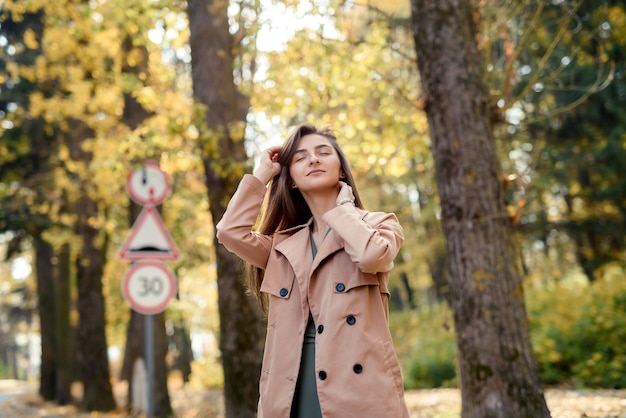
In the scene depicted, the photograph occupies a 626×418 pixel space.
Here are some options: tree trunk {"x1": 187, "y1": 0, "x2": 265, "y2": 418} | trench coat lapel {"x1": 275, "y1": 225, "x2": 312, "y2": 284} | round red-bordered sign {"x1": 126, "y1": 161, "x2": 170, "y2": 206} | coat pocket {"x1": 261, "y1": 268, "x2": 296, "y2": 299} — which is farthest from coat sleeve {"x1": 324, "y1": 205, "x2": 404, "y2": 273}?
round red-bordered sign {"x1": 126, "y1": 161, "x2": 170, "y2": 206}

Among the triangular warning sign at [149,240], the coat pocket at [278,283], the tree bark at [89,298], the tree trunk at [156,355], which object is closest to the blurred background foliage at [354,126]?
the tree bark at [89,298]

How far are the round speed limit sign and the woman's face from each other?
474cm

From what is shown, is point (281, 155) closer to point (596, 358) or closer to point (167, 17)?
point (167, 17)

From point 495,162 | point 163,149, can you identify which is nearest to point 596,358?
point 495,162

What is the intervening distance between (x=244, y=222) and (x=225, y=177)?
4.54 meters

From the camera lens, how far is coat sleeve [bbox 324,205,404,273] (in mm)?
2701

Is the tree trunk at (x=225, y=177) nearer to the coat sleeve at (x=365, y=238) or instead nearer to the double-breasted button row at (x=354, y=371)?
the coat sleeve at (x=365, y=238)

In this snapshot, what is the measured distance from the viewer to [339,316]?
2.73 metres

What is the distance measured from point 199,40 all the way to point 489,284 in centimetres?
468

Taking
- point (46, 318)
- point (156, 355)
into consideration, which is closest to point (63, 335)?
point (46, 318)

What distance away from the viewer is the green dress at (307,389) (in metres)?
2.75

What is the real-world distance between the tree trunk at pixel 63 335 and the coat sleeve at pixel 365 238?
17378 millimetres

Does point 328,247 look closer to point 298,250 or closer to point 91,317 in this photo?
point 298,250

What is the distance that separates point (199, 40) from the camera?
8203 millimetres
